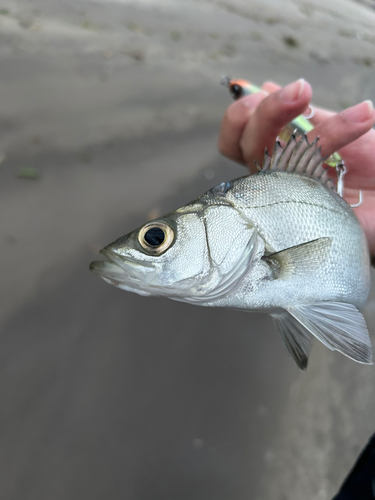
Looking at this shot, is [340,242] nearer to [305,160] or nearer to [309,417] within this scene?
[305,160]

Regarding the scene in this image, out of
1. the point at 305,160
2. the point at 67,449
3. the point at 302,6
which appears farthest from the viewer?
the point at 302,6

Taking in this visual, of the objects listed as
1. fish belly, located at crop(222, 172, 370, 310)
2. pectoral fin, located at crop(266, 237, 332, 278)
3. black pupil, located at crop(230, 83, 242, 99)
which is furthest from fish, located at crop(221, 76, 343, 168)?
pectoral fin, located at crop(266, 237, 332, 278)

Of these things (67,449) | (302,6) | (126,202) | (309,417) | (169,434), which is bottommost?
(67,449)

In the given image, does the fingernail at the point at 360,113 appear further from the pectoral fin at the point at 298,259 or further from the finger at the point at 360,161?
the pectoral fin at the point at 298,259

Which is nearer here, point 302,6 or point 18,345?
point 18,345

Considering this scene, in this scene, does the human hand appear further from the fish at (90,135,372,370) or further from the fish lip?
the fish lip

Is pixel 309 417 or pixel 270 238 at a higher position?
pixel 270 238

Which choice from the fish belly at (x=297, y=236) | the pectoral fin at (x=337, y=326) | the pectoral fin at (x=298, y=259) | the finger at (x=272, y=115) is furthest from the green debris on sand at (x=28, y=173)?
the pectoral fin at (x=337, y=326)

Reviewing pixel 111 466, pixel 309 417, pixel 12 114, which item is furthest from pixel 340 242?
pixel 12 114
